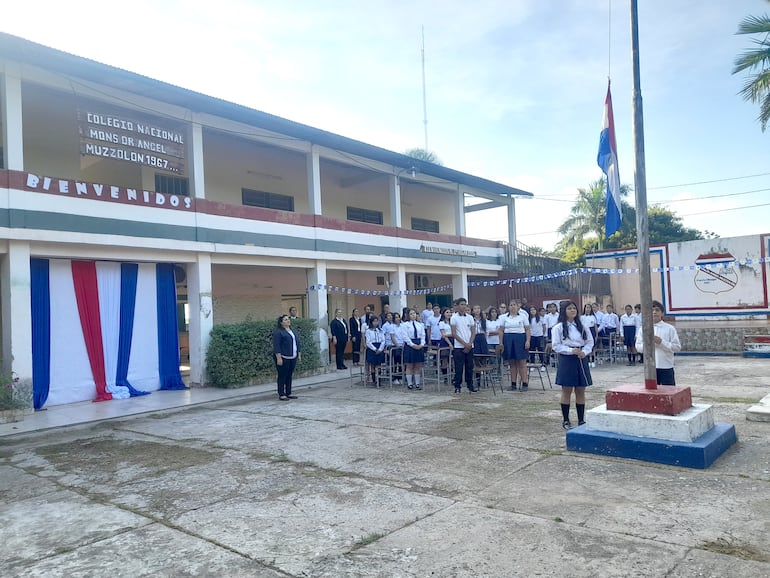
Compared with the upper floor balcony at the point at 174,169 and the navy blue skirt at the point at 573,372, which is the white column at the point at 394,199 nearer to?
the upper floor balcony at the point at 174,169

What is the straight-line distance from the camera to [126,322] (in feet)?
38.4

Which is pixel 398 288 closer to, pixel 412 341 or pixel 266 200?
pixel 266 200

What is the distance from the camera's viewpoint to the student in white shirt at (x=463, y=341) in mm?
10398

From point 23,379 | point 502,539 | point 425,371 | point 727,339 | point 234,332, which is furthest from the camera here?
point 727,339

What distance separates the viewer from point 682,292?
18203 millimetres

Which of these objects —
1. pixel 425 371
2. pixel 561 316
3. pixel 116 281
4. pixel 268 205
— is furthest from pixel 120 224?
pixel 561 316

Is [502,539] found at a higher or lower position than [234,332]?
lower

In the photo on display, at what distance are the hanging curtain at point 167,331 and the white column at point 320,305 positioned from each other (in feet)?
11.8

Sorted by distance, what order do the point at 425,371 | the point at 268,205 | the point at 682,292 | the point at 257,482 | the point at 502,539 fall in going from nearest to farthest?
the point at 502,539, the point at 257,482, the point at 425,371, the point at 268,205, the point at 682,292

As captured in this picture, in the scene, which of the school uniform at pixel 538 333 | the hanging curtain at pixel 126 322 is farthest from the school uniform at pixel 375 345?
the hanging curtain at pixel 126 322

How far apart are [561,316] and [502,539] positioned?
3.88 meters

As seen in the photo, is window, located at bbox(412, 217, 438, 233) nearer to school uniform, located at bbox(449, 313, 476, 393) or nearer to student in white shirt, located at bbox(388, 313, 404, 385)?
student in white shirt, located at bbox(388, 313, 404, 385)

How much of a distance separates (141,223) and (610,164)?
30.0 ft

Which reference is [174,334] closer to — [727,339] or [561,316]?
[561,316]
